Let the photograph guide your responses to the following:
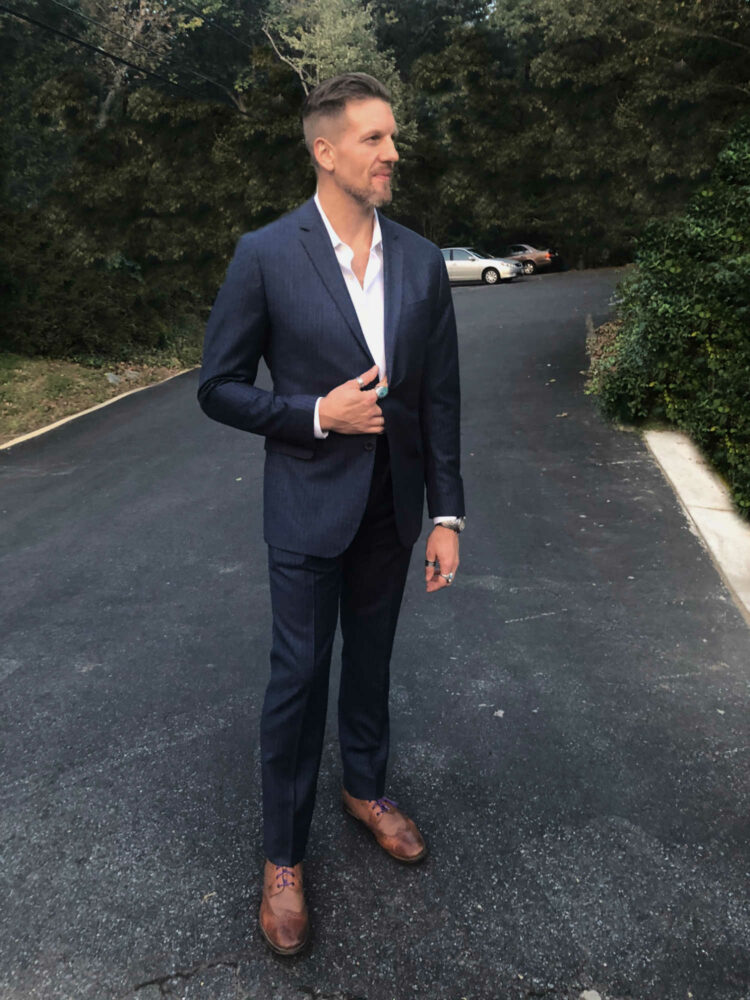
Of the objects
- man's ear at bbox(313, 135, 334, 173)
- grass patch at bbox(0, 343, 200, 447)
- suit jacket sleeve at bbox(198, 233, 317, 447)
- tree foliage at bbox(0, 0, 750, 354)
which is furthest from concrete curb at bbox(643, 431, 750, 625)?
grass patch at bbox(0, 343, 200, 447)

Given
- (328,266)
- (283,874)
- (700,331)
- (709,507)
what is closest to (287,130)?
(700,331)

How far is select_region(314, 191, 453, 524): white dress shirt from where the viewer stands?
2391 millimetres

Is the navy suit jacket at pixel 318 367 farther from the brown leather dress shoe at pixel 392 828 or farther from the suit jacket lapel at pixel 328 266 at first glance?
the brown leather dress shoe at pixel 392 828

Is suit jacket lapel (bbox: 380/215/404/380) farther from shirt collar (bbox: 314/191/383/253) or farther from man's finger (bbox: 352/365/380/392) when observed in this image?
man's finger (bbox: 352/365/380/392)

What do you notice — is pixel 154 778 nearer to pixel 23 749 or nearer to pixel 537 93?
pixel 23 749

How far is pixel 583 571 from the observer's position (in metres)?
5.33

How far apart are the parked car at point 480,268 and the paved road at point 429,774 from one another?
25.7 m

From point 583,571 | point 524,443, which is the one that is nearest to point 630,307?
point 524,443

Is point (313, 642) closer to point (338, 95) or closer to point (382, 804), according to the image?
point (382, 804)

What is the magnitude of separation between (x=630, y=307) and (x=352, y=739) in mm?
8113

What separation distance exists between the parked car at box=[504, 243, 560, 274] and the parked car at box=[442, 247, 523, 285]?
348 cm

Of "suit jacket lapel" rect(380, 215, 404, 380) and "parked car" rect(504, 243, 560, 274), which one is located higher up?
"suit jacket lapel" rect(380, 215, 404, 380)

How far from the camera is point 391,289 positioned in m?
2.40

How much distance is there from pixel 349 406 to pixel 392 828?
1459 millimetres
